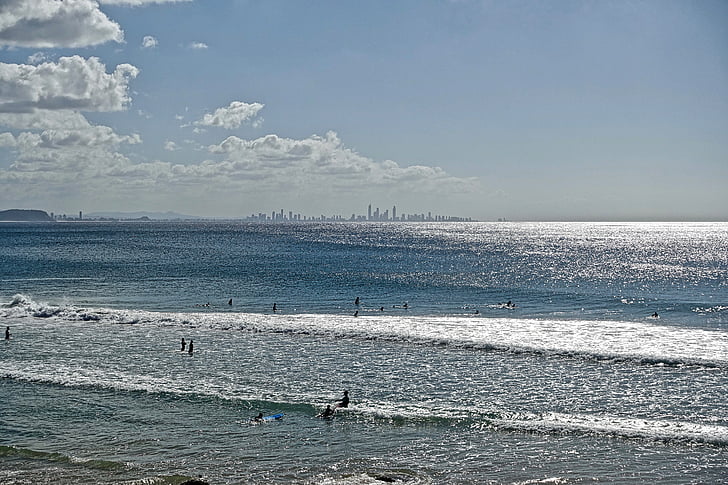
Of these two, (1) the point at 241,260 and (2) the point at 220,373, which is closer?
(2) the point at 220,373

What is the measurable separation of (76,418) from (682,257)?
151293 mm

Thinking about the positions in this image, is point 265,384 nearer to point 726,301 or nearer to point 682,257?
point 726,301

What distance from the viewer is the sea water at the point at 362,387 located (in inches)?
922

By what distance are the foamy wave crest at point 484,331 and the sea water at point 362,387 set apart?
27 cm

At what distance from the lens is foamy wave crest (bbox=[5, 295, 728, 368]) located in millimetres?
42531

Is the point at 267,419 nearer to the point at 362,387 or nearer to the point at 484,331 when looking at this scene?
the point at 362,387

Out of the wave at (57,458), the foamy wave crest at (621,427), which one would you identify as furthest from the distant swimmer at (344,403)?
the wave at (57,458)

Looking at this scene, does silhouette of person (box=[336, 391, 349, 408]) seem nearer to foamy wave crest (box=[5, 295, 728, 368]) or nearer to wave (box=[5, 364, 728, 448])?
wave (box=[5, 364, 728, 448])

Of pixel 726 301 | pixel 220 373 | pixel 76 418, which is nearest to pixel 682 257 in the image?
pixel 726 301

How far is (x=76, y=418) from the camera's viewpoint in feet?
92.8

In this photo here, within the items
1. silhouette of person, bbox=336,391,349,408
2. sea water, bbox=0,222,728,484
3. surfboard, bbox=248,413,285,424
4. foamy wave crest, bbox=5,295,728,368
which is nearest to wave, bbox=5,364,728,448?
sea water, bbox=0,222,728,484

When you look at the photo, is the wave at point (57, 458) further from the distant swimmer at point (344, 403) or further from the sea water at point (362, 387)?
the distant swimmer at point (344, 403)

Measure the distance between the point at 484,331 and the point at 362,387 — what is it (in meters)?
19.7

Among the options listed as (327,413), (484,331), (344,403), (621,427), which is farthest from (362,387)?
(484,331)
